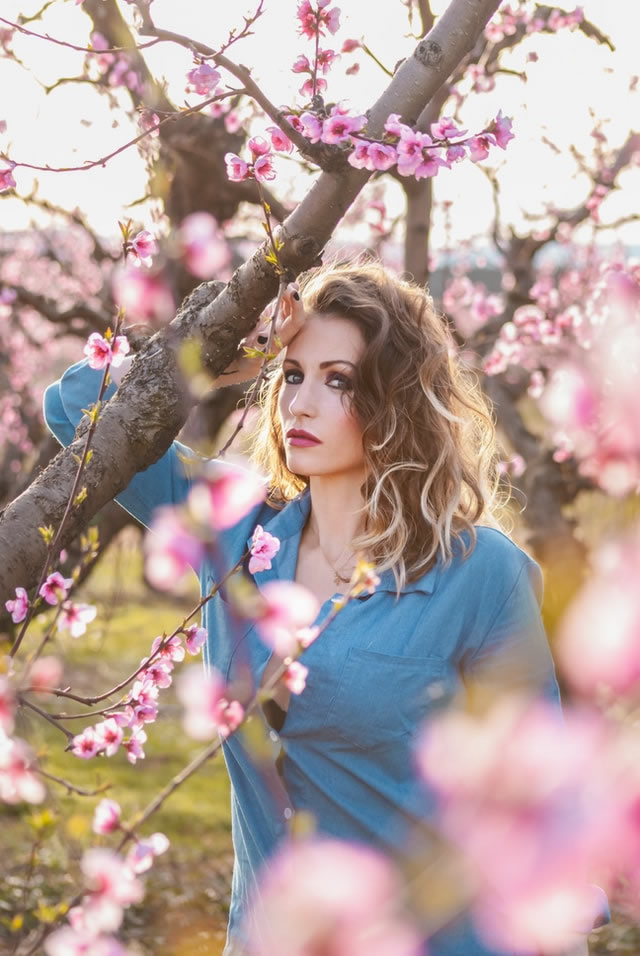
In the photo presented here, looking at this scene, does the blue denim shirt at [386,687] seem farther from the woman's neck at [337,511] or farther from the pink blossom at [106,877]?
the pink blossom at [106,877]

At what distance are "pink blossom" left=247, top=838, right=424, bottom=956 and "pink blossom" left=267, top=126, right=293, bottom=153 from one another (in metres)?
1.49

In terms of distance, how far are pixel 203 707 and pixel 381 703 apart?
0.88 m

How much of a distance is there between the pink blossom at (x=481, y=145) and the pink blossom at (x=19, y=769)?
1240 millimetres

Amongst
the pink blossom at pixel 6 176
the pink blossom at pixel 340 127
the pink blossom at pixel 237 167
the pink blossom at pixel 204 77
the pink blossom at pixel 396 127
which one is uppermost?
the pink blossom at pixel 6 176

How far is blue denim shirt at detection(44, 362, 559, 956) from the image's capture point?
1857 mm

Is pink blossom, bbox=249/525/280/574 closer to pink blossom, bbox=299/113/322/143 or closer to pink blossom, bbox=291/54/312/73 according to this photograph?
pink blossom, bbox=299/113/322/143

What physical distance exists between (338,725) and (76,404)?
83 cm

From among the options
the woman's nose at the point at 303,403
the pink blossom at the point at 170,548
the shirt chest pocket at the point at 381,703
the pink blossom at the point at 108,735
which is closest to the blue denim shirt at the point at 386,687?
the shirt chest pocket at the point at 381,703

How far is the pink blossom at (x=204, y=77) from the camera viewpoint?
6.15ft

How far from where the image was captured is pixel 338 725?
186 cm

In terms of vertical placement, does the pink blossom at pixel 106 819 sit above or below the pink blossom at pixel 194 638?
above

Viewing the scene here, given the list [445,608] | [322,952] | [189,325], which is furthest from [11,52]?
[322,952]

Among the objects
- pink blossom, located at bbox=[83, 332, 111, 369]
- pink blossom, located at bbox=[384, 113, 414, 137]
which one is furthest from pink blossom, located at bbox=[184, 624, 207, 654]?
pink blossom, located at bbox=[384, 113, 414, 137]

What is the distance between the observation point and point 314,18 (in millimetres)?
2078
